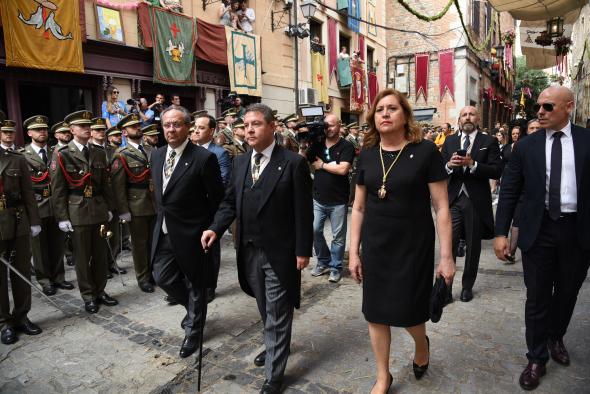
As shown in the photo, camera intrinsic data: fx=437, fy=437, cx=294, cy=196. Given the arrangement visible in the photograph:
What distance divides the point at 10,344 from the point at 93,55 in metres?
7.93

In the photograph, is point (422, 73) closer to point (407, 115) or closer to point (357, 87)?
point (357, 87)

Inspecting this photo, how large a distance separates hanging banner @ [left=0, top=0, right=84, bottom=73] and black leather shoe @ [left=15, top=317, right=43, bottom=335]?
643 centimetres

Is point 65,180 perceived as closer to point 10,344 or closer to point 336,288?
point 10,344

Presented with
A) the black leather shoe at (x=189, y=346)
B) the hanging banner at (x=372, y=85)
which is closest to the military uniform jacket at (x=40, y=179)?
the black leather shoe at (x=189, y=346)

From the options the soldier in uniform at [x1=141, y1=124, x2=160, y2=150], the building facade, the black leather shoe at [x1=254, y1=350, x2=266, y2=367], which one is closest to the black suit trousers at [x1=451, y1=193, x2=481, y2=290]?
the black leather shoe at [x1=254, y1=350, x2=266, y2=367]

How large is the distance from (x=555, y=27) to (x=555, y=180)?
8601 mm

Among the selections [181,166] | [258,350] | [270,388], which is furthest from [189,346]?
[181,166]

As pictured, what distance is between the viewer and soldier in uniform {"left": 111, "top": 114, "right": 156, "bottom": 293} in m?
5.20

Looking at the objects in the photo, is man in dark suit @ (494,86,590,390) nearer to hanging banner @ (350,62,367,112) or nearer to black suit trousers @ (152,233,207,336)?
black suit trousers @ (152,233,207,336)

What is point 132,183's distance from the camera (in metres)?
5.30

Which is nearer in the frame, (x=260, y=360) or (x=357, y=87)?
(x=260, y=360)

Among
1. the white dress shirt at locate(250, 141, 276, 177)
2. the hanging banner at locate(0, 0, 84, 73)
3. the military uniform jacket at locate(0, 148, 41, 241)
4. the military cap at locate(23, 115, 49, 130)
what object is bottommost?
the military uniform jacket at locate(0, 148, 41, 241)

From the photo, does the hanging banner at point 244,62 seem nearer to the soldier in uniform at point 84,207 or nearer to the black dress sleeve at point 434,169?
the soldier in uniform at point 84,207

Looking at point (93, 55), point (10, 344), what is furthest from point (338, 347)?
point (93, 55)
